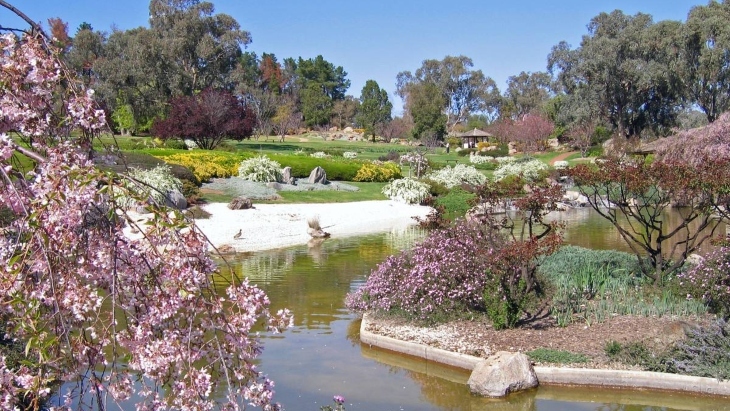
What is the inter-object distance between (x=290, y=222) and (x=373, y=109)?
63.5 m

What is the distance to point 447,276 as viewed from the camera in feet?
32.9

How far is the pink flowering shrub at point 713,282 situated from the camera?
9410 millimetres

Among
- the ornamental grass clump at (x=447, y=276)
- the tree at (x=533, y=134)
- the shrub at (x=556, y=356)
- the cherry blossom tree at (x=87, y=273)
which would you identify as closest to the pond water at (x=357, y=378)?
the shrub at (x=556, y=356)

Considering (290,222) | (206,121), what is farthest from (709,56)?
(290,222)

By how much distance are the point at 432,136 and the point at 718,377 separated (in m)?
52.2

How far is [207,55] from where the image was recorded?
177 ft

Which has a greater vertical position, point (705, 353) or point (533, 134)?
point (533, 134)

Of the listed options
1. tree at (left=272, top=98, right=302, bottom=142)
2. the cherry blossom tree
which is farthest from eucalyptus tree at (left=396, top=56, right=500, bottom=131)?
the cherry blossom tree

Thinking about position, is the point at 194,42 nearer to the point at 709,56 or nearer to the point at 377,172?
the point at 377,172

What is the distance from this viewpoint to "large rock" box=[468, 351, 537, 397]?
25.2 ft

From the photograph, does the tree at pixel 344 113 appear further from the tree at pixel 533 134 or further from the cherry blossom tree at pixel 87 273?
the cherry blossom tree at pixel 87 273

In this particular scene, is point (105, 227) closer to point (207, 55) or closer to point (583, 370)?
point (583, 370)

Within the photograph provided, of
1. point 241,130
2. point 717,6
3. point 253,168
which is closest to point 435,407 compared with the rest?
point 253,168

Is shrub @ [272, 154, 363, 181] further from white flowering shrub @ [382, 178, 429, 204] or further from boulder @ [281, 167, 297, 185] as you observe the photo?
white flowering shrub @ [382, 178, 429, 204]
